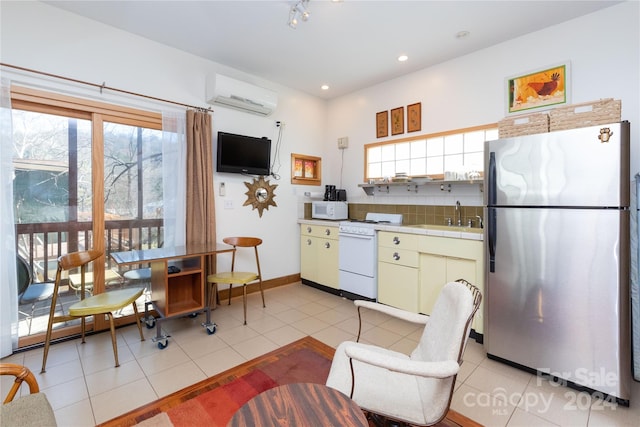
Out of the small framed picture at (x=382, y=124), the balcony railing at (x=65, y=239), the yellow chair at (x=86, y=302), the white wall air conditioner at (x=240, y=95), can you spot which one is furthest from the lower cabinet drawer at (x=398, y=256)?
the balcony railing at (x=65, y=239)

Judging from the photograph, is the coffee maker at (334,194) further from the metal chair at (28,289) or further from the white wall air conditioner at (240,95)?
the metal chair at (28,289)

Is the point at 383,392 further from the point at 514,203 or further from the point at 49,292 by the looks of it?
the point at 49,292

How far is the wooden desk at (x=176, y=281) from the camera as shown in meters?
2.46

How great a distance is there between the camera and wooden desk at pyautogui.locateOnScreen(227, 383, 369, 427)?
98 centimetres

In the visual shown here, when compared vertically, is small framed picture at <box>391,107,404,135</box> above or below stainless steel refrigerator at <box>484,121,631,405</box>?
above

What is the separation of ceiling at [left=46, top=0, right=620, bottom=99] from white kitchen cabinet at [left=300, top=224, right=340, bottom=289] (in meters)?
2.10

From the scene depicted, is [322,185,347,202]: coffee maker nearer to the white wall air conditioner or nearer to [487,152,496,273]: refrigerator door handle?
the white wall air conditioner

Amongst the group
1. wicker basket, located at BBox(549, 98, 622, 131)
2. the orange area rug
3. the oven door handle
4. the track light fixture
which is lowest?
the orange area rug

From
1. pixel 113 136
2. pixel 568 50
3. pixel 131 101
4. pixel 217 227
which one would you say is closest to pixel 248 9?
pixel 131 101

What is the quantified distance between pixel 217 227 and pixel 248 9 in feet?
7.45

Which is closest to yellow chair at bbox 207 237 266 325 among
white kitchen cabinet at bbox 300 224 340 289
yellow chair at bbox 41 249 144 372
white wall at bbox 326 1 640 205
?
yellow chair at bbox 41 249 144 372

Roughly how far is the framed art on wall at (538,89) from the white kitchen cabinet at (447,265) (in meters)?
1.48

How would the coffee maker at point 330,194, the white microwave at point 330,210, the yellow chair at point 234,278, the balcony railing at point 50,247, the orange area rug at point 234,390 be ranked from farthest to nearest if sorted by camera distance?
the coffee maker at point 330,194 → the white microwave at point 330,210 → the yellow chair at point 234,278 → the balcony railing at point 50,247 → the orange area rug at point 234,390

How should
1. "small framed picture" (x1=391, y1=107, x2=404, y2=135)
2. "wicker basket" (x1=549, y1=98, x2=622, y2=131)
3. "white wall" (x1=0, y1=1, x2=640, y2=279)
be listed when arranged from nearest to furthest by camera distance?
"wicker basket" (x1=549, y1=98, x2=622, y2=131) < "white wall" (x1=0, y1=1, x2=640, y2=279) < "small framed picture" (x1=391, y1=107, x2=404, y2=135)
